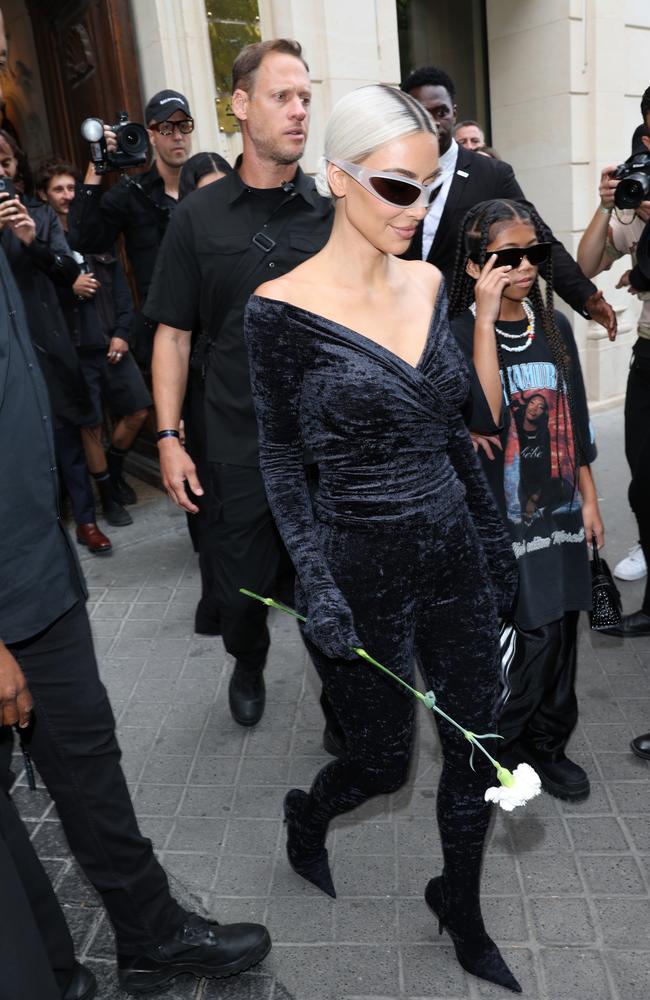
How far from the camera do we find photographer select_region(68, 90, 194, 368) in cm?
514

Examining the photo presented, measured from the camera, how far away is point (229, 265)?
11.3 ft

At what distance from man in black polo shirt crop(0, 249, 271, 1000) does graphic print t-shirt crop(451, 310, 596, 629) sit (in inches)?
52.5

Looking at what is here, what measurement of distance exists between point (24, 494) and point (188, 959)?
1.41 metres

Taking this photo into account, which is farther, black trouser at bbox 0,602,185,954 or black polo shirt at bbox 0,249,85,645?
black trouser at bbox 0,602,185,954

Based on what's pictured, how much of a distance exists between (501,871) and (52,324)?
4.05 m

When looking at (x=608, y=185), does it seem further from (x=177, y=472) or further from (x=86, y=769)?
(x=86, y=769)

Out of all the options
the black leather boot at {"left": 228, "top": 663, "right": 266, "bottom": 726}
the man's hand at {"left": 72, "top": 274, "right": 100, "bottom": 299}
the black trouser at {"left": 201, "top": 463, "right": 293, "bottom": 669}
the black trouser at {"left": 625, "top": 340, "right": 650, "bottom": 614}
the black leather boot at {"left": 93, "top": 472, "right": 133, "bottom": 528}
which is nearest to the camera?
the black trouser at {"left": 201, "top": 463, "right": 293, "bottom": 669}

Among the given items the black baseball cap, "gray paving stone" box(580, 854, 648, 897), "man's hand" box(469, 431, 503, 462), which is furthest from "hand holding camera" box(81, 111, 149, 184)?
"gray paving stone" box(580, 854, 648, 897)

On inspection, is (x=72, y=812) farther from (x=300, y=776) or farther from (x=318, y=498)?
(x=300, y=776)

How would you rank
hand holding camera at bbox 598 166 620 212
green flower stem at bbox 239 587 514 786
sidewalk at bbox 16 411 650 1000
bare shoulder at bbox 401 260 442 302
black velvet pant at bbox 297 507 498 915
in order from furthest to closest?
hand holding camera at bbox 598 166 620 212, sidewalk at bbox 16 411 650 1000, bare shoulder at bbox 401 260 442 302, black velvet pant at bbox 297 507 498 915, green flower stem at bbox 239 587 514 786

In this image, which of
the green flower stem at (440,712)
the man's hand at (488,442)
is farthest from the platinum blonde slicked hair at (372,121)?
the green flower stem at (440,712)

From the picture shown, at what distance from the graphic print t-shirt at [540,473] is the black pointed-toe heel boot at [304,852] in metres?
0.96

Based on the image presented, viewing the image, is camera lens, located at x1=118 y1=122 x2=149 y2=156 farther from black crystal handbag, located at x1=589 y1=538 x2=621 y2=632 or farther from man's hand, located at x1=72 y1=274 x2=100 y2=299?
black crystal handbag, located at x1=589 y1=538 x2=621 y2=632

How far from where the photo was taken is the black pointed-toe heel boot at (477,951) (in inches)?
103
